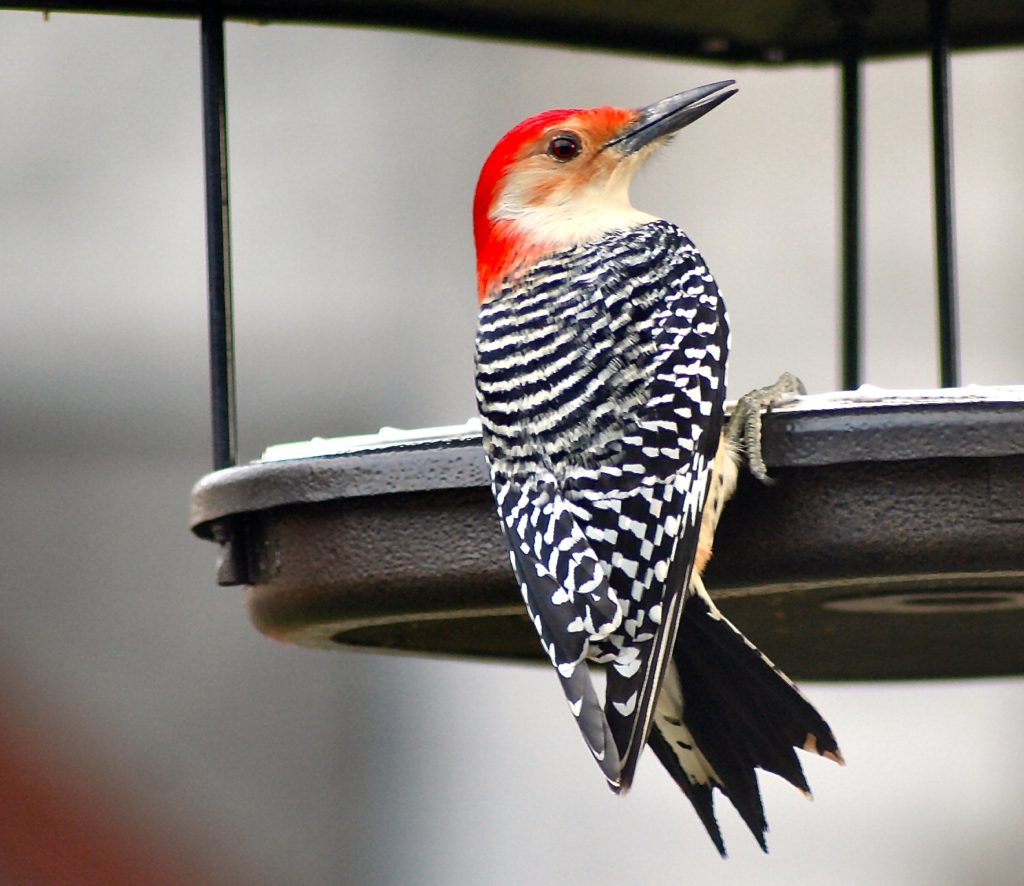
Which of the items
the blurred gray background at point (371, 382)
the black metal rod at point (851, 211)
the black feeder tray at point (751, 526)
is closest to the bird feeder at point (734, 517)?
the black feeder tray at point (751, 526)

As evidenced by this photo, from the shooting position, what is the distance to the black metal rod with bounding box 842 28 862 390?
3162 mm

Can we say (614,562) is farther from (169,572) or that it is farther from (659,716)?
(169,572)

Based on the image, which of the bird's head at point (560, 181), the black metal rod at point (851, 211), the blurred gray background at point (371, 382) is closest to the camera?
the bird's head at point (560, 181)

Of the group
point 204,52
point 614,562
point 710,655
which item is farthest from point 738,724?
point 204,52

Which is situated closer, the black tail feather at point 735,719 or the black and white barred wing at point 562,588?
the black and white barred wing at point 562,588

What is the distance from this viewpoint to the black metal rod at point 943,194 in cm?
253

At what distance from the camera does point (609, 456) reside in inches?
86.7

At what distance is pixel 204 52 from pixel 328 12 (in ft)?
1.03

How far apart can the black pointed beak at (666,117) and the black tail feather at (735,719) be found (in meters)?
0.86

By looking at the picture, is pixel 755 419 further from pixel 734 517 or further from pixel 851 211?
pixel 851 211

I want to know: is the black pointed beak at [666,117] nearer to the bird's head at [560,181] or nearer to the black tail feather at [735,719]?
the bird's head at [560,181]

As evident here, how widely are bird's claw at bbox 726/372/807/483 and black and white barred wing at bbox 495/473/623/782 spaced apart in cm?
21

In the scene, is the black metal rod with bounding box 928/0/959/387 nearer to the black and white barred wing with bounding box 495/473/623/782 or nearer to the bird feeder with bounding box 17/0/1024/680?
the bird feeder with bounding box 17/0/1024/680

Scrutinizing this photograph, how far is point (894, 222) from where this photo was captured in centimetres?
638
